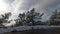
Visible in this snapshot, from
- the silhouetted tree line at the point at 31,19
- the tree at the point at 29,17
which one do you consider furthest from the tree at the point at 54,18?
the tree at the point at 29,17

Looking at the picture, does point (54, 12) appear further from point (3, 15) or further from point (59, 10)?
point (3, 15)

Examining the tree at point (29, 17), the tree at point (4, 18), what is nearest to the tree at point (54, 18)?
the tree at point (29, 17)

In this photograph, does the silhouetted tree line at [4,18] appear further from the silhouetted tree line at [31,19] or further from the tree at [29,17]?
the tree at [29,17]

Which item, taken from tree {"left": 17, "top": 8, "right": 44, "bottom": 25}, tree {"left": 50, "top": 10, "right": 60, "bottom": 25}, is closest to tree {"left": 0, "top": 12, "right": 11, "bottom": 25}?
tree {"left": 17, "top": 8, "right": 44, "bottom": 25}

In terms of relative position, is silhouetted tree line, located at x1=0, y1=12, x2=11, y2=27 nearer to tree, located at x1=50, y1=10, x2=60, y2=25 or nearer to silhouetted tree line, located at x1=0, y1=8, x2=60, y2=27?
silhouetted tree line, located at x1=0, y1=8, x2=60, y2=27

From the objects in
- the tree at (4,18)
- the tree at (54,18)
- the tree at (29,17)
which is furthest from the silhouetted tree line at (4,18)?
the tree at (54,18)

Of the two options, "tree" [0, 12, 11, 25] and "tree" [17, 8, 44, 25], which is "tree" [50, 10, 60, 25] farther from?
"tree" [0, 12, 11, 25]

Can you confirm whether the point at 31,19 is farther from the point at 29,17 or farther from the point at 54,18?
the point at 54,18

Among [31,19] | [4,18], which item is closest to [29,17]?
[31,19]

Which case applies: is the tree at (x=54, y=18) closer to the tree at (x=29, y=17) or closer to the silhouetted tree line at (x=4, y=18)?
the tree at (x=29, y=17)

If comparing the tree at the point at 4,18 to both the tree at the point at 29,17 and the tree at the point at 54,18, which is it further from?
the tree at the point at 54,18

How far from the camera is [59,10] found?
7.59ft

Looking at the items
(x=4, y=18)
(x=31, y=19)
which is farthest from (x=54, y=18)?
(x=4, y=18)

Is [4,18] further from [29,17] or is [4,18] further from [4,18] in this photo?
[29,17]
